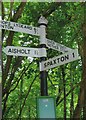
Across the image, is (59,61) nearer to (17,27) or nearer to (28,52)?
(28,52)

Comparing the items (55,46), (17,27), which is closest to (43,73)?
(55,46)

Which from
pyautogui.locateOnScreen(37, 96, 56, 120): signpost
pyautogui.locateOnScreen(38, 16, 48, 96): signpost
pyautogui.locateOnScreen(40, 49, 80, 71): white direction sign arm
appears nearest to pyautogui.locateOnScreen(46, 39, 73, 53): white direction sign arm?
pyautogui.locateOnScreen(38, 16, 48, 96): signpost

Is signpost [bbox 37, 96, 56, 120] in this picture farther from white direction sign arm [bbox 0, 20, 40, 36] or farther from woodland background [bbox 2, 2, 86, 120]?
woodland background [bbox 2, 2, 86, 120]

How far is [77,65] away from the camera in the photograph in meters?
7.68

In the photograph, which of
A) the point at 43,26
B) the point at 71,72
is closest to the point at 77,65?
the point at 71,72

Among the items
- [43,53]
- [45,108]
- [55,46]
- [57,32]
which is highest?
[57,32]

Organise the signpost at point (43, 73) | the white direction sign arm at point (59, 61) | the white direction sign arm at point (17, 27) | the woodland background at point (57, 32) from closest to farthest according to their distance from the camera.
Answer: the signpost at point (43, 73) < the white direction sign arm at point (59, 61) < the white direction sign arm at point (17, 27) < the woodland background at point (57, 32)

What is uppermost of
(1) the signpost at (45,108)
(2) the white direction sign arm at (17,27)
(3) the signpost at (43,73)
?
(2) the white direction sign arm at (17,27)

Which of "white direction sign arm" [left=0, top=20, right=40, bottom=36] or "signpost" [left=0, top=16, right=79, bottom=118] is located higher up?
"white direction sign arm" [left=0, top=20, right=40, bottom=36]

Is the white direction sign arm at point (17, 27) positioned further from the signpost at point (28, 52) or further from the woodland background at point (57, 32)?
the woodland background at point (57, 32)

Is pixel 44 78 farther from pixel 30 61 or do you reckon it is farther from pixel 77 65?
pixel 30 61

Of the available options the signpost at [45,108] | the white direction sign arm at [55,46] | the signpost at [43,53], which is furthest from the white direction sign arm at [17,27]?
the signpost at [45,108]

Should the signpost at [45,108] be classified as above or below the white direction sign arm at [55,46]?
below

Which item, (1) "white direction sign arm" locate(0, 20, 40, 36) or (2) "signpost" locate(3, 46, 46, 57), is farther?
(1) "white direction sign arm" locate(0, 20, 40, 36)
